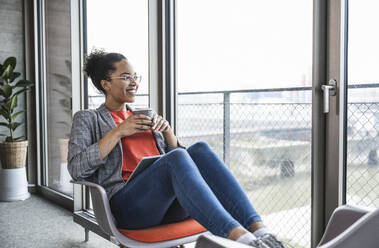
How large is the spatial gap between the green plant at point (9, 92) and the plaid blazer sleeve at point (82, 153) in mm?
2337

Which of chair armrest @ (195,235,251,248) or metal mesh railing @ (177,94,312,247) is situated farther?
metal mesh railing @ (177,94,312,247)

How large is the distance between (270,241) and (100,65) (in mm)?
1236

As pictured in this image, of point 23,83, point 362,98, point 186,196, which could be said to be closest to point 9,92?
point 23,83

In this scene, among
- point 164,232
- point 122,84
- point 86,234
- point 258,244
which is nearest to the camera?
point 258,244

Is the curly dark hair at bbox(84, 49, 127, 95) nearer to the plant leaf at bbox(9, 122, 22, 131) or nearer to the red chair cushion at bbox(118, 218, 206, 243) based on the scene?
the red chair cushion at bbox(118, 218, 206, 243)

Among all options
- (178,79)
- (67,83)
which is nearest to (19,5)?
(67,83)

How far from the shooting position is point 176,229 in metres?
1.44

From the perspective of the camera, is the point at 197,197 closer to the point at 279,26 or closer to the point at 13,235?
the point at 279,26

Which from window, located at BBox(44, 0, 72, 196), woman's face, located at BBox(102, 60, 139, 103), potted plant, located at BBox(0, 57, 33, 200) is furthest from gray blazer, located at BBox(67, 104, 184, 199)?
potted plant, located at BBox(0, 57, 33, 200)

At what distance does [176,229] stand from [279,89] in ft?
4.14

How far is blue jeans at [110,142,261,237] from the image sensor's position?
1181 mm

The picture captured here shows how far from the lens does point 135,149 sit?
1.73 m

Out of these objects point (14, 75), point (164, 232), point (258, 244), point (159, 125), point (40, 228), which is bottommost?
point (40, 228)

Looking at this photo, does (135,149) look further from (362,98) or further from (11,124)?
(11,124)
